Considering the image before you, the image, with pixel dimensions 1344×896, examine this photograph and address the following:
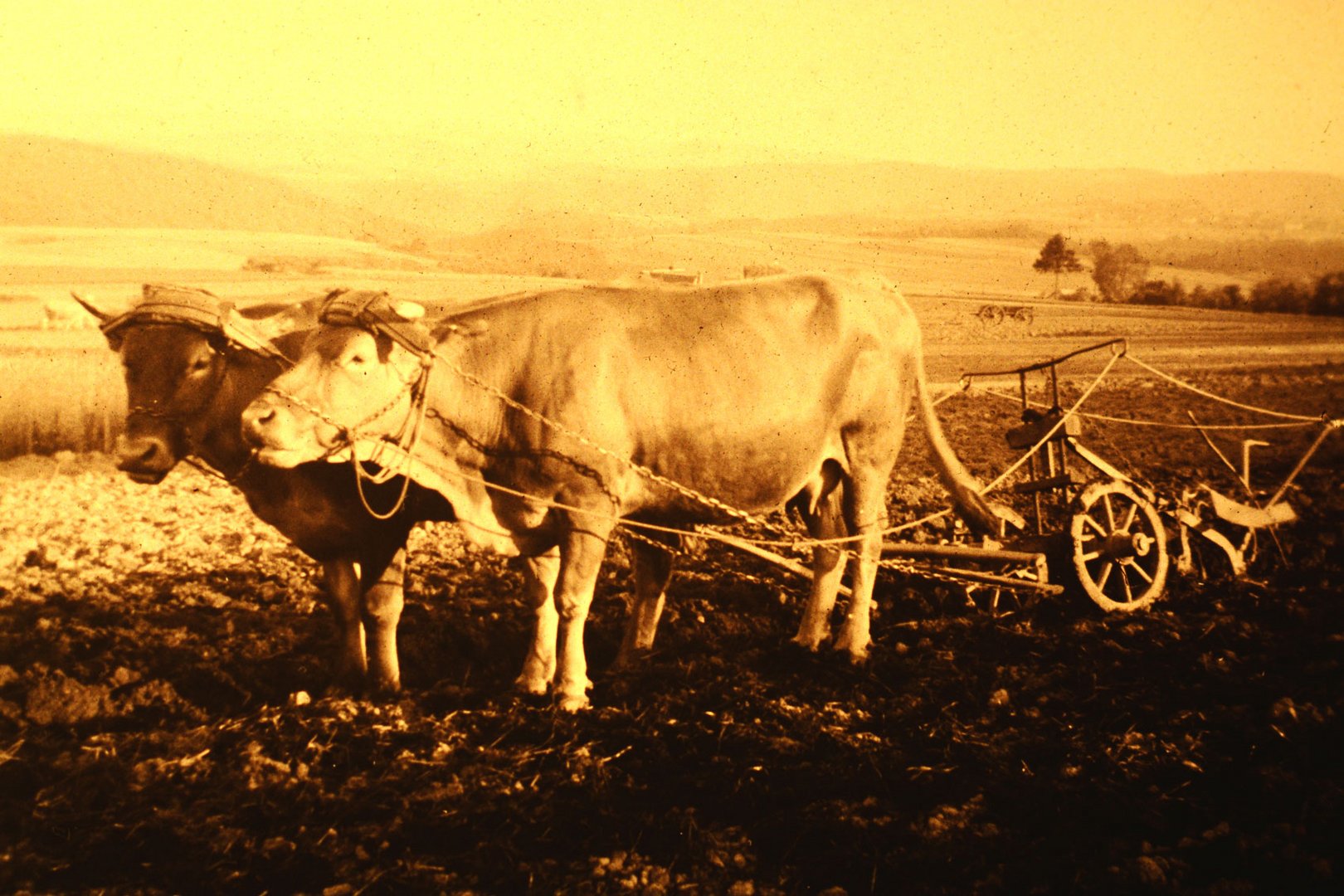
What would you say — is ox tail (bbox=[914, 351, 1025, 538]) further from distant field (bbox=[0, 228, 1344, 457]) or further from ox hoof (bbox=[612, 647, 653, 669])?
distant field (bbox=[0, 228, 1344, 457])

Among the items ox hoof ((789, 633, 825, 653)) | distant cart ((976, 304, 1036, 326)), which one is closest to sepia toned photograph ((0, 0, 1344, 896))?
ox hoof ((789, 633, 825, 653))

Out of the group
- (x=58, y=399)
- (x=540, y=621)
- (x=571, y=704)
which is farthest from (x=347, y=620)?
(x=58, y=399)

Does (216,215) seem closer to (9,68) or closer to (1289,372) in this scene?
(9,68)

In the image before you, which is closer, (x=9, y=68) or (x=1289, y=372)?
(x=9, y=68)

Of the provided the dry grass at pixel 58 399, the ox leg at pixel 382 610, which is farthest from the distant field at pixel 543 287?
the ox leg at pixel 382 610

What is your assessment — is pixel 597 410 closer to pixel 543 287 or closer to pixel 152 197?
pixel 543 287

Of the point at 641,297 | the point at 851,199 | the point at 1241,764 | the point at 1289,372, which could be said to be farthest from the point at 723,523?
the point at 1289,372

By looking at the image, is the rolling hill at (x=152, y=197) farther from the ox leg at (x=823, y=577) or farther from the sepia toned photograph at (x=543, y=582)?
the ox leg at (x=823, y=577)
